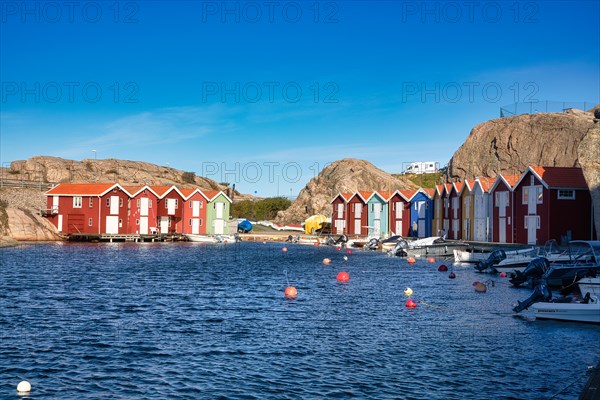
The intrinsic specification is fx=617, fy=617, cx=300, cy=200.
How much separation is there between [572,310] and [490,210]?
54.0 m

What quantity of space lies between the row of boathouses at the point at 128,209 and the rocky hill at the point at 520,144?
222 ft

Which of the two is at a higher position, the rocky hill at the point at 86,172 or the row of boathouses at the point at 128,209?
the rocky hill at the point at 86,172

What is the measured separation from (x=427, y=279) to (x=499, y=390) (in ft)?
104

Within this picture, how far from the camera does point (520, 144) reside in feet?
458

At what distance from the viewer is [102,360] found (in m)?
21.0

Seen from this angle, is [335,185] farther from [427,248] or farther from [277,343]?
[277,343]

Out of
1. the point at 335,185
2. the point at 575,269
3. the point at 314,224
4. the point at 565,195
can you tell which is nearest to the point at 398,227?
the point at 314,224

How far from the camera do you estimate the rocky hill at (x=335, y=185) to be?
167625 millimetres

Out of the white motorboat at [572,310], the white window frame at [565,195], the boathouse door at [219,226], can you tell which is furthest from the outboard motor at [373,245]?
the white motorboat at [572,310]

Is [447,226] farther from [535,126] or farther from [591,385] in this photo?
[591,385]

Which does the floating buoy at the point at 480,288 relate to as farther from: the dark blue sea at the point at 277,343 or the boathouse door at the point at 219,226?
the boathouse door at the point at 219,226

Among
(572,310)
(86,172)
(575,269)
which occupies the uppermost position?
(86,172)

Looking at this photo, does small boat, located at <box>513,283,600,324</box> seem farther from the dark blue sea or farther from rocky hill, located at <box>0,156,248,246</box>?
rocky hill, located at <box>0,156,248,246</box>

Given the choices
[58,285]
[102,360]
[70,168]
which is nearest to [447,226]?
[58,285]
